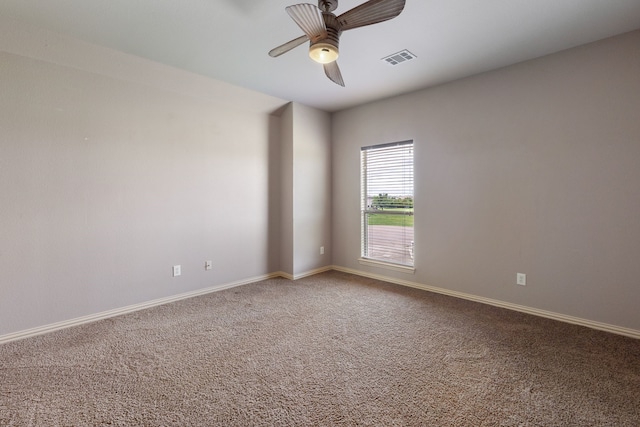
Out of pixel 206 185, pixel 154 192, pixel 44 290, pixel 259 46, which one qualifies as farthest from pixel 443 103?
pixel 44 290

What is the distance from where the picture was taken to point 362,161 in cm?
436

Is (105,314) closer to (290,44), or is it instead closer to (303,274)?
(303,274)

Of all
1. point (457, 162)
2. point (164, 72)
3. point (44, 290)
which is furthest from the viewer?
point (457, 162)

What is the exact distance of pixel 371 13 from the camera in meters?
1.68

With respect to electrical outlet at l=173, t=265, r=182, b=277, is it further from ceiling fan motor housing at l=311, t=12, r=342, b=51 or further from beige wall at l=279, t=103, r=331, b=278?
ceiling fan motor housing at l=311, t=12, r=342, b=51

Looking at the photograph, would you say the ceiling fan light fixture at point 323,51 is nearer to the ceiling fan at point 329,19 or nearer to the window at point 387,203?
the ceiling fan at point 329,19

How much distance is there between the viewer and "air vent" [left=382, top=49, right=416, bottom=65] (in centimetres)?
273

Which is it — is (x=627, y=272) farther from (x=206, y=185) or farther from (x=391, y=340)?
(x=206, y=185)

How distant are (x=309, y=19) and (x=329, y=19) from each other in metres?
0.16

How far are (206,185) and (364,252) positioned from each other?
7.98ft

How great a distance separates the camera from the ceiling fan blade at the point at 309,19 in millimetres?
1580

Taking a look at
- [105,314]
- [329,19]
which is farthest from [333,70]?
[105,314]

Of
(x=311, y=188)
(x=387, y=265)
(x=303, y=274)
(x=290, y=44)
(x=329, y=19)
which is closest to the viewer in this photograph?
(x=329, y=19)

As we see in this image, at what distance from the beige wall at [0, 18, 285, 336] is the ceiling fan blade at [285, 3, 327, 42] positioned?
195cm
